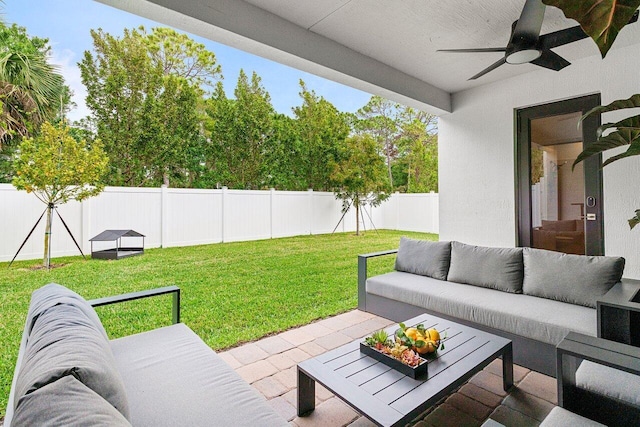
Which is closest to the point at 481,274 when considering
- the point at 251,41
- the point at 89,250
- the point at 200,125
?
the point at 251,41

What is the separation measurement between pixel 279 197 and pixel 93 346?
26.7ft

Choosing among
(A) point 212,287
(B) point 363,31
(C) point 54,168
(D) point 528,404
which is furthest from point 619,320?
(C) point 54,168

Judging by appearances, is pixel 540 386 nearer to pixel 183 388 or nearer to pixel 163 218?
pixel 183 388

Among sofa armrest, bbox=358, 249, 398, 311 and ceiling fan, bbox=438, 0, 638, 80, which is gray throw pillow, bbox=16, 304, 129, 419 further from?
ceiling fan, bbox=438, 0, 638, 80

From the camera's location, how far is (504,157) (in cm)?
404

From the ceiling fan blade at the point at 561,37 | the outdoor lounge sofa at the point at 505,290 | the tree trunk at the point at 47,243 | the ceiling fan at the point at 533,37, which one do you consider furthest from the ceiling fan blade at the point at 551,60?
the tree trunk at the point at 47,243

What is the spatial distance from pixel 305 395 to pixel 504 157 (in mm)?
3707

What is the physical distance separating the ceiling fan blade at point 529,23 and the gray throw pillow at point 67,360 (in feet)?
9.80

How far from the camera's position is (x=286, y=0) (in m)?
2.44

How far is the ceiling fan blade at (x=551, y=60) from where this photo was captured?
8.41 feet

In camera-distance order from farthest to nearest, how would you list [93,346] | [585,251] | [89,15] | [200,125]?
[200,125], [89,15], [585,251], [93,346]

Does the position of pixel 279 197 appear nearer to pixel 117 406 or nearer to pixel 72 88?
pixel 72 88

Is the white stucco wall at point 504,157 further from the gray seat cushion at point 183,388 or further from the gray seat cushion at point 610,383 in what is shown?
the gray seat cushion at point 183,388

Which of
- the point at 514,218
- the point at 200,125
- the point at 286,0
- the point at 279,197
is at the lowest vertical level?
the point at 514,218
